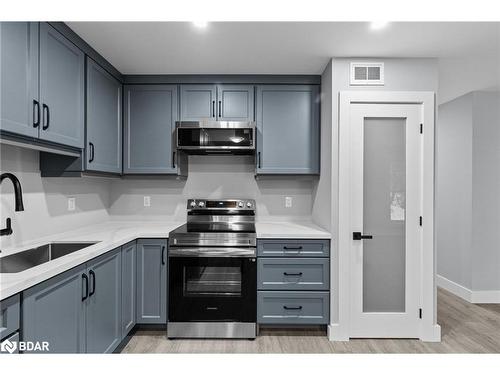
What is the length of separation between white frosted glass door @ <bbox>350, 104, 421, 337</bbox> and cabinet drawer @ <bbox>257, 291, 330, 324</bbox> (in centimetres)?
26

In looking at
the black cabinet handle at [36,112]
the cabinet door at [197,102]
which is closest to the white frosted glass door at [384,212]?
the cabinet door at [197,102]

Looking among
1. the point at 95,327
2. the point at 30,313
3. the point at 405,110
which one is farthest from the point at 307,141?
the point at 30,313

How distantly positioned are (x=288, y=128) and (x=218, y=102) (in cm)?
73

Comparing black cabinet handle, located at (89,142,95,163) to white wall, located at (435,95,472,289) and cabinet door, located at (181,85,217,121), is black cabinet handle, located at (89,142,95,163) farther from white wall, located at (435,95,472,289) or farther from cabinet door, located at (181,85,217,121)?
white wall, located at (435,95,472,289)

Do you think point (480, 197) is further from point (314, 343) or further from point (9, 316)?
point (9, 316)

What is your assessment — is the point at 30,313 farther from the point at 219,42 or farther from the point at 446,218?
the point at 446,218

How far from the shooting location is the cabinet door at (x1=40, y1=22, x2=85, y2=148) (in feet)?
6.18

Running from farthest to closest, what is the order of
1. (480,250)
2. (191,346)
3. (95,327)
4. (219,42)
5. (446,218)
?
1. (446,218)
2. (480,250)
3. (191,346)
4. (219,42)
5. (95,327)

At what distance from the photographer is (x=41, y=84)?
1843 mm

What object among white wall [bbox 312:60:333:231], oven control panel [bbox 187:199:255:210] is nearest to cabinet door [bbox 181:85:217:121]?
oven control panel [bbox 187:199:255:210]

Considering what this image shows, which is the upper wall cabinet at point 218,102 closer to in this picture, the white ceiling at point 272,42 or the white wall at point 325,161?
the white ceiling at point 272,42

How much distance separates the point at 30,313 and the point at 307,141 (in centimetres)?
248

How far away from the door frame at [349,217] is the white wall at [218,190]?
82 centimetres

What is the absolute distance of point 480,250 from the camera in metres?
3.61
